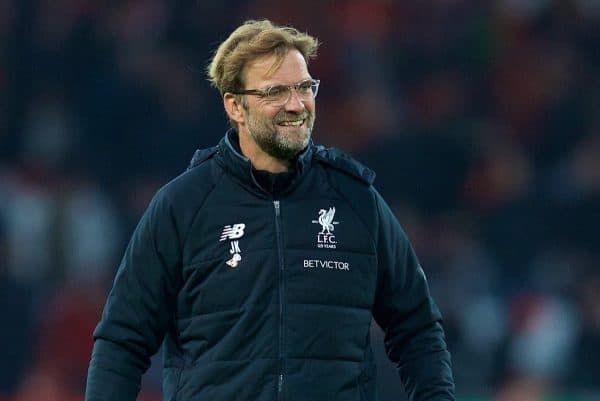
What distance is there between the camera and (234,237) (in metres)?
3.62

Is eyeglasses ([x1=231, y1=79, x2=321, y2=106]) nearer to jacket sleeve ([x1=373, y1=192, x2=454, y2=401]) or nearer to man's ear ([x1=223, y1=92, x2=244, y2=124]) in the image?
man's ear ([x1=223, y1=92, x2=244, y2=124])

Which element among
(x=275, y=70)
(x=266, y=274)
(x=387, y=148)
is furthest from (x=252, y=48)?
(x=387, y=148)

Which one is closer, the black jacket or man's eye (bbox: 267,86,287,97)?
the black jacket

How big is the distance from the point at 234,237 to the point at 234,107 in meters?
0.37

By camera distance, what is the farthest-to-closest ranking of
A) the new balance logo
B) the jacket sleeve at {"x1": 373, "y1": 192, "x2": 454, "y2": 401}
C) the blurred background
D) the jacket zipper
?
the blurred background → the jacket sleeve at {"x1": 373, "y1": 192, "x2": 454, "y2": 401} → the new balance logo → the jacket zipper

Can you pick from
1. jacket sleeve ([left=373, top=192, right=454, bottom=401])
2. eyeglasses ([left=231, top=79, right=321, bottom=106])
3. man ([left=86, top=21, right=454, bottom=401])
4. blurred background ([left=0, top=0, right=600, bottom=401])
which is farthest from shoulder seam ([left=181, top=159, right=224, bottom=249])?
blurred background ([left=0, top=0, right=600, bottom=401])

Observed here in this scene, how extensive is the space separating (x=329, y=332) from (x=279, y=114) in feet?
1.83

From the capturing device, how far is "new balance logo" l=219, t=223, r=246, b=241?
3.62 metres

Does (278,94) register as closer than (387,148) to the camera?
Yes

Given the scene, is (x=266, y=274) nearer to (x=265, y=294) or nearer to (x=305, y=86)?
(x=265, y=294)

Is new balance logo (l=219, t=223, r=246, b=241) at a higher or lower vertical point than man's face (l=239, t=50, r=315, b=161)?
lower

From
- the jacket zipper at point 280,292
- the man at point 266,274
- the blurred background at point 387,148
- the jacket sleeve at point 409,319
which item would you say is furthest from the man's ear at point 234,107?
the blurred background at point 387,148

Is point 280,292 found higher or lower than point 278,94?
lower

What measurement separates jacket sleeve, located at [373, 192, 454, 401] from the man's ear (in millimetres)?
414
